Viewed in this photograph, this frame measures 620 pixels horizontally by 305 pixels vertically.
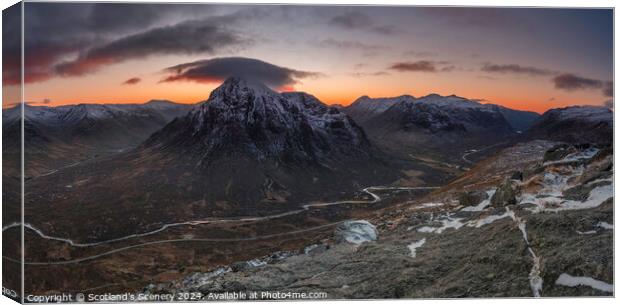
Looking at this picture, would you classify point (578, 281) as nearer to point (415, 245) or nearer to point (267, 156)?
point (415, 245)

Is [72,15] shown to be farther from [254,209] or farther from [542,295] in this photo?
[542,295]

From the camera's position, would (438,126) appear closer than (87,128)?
No

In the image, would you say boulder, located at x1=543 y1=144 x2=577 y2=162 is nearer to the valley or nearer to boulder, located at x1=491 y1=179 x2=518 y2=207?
the valley

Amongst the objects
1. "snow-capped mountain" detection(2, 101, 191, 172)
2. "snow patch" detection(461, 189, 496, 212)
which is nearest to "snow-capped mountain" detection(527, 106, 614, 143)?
"snow patch" detection(461, 189, 496, 212)

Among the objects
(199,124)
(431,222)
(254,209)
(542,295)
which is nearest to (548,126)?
(431,222)

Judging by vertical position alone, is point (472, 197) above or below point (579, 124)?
below

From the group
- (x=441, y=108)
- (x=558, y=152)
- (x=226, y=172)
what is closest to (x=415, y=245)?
(x=441, y=108)
